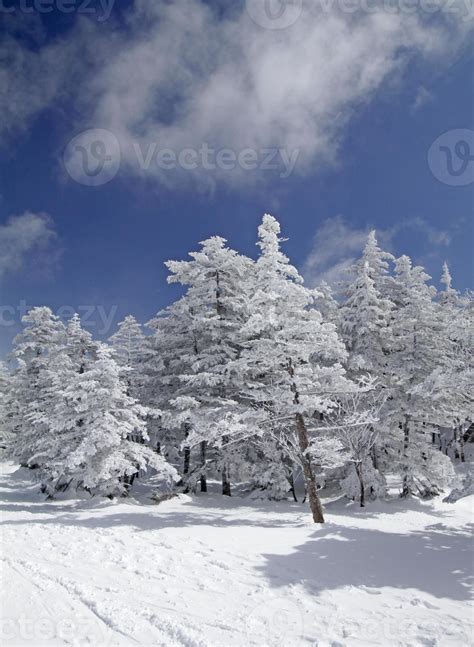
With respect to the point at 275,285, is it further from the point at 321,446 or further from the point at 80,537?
the point at 80,537

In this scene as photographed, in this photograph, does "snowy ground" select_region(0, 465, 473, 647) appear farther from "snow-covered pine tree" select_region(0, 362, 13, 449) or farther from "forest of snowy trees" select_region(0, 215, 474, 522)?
"snow-covered pine tree" select_region(0, 362, 13, 449)

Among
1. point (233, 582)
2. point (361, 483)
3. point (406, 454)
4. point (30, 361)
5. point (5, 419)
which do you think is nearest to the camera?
point (233, 582)

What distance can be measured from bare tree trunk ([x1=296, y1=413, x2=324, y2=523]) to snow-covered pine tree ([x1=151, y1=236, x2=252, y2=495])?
496 centimetres

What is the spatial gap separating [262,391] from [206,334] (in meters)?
6.54

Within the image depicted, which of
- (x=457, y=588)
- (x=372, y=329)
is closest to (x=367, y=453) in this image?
(x=372, y=329)

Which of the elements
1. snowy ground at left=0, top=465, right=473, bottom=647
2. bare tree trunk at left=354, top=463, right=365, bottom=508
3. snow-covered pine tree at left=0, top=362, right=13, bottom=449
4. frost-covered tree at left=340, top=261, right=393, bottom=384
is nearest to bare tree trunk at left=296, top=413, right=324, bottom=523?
snowy ground at left=0, top=465, right=473, bottom=647

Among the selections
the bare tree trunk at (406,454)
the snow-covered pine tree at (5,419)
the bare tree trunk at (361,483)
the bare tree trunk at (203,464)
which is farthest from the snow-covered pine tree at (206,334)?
the snow-covered pine tree at (5,419)

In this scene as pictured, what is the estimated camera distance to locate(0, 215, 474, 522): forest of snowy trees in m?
16.2

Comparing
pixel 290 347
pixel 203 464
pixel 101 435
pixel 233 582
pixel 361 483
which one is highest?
pixel 290 347

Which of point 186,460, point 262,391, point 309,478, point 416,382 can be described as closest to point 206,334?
point 262,391

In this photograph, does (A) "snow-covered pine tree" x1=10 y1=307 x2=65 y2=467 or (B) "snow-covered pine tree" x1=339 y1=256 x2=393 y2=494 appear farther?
(A) "snow-covered pine tree" x1=10 y1=307 x2=65 y2=467

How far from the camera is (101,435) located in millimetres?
18234

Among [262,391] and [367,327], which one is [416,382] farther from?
[262,391]

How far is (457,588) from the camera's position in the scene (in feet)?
27.4
